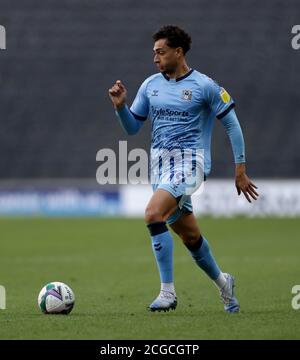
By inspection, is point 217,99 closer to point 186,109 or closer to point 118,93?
point 186,109

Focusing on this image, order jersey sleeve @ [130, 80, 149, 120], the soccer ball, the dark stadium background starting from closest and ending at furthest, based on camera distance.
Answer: the soccer ball < jersey sleeve @ [130, 80, 149, 120] < the dark stadium background

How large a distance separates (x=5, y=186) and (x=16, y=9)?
200 inches

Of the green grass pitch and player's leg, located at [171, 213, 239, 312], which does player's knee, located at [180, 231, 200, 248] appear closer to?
player's leg, located at [171, 213, 239, 312]

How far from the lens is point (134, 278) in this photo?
41.5 ft

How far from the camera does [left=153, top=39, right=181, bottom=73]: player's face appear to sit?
848cm

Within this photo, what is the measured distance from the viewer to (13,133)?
26.4 metres

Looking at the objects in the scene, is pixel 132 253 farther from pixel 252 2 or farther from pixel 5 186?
pixel 252 2

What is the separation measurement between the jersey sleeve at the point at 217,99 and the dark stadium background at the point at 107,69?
1732cm

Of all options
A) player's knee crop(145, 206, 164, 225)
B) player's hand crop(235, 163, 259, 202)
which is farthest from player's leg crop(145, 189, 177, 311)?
player's hand crop(235, 163, 259, 202)

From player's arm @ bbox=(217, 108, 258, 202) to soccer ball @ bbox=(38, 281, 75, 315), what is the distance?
1.69 metres

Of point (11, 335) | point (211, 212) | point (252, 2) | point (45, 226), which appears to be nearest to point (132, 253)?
point (45, 226)

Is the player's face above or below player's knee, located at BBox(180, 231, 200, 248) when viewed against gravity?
above

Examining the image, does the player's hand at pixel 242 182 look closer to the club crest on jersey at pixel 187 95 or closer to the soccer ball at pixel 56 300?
the club crest on jersey at pixel 187 95

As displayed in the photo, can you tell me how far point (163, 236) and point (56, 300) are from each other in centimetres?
104
